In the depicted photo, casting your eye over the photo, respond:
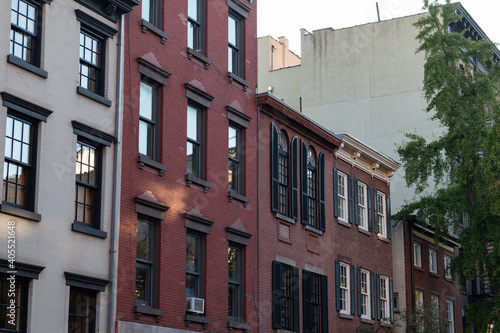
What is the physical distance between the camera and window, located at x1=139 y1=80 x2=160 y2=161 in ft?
74.2

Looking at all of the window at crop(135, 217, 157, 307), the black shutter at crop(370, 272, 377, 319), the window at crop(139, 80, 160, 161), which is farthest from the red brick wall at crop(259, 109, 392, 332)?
the window at crop(139, 80, 160, 161)

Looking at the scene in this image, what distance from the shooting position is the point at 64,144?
19453 mm

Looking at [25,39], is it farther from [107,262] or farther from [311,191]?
[311,191]

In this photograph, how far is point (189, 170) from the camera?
2445cm

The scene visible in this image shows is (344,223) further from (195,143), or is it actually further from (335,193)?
(195,143)

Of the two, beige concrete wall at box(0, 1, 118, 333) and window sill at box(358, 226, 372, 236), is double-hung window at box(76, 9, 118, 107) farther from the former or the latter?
window sill at box(358, 226, 372, 236)

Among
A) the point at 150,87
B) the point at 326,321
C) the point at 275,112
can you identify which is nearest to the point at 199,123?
the point at 150,87

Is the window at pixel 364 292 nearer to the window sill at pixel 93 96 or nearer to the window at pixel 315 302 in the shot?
the window at pixel 315 302

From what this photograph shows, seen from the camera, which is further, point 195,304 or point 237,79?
point 237,79

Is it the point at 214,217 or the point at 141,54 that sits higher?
the point at 141,54

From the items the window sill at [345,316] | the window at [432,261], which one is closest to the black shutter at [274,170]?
the window sill at [345,316]

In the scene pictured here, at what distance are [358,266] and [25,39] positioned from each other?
735 inches

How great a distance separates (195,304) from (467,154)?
49.8 ft

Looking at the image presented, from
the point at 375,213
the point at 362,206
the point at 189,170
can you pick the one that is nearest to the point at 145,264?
the point at 189,170
